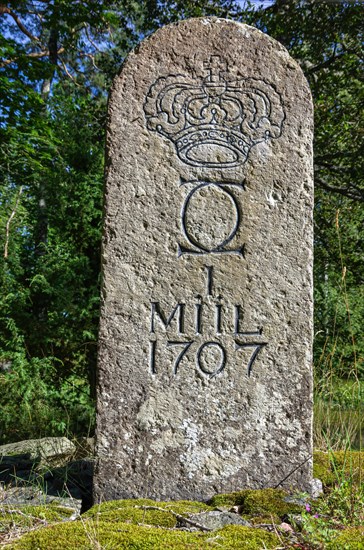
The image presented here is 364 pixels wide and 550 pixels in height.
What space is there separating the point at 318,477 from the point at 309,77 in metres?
5.47

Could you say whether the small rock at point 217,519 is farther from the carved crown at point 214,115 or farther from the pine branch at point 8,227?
the pine branch at point 8,227

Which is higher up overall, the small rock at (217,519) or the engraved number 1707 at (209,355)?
the engraved number 1707 at (209,355)

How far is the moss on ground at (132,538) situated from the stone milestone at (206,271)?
0.62 metres

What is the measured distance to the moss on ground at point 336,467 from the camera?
116 inches

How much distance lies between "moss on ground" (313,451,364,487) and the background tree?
94 cm

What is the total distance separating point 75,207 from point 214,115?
2.85 m

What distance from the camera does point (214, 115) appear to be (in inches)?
118

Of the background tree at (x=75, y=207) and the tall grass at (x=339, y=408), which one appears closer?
the tall grass at (x=339, y=408)

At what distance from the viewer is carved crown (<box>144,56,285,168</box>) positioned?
295 centimetres

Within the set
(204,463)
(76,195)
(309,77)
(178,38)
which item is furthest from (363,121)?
(204,463)

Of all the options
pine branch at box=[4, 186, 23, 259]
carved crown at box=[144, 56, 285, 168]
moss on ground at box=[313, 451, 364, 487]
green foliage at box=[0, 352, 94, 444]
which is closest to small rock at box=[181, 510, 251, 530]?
moss on ground at box=[313, 451, 364, 487]

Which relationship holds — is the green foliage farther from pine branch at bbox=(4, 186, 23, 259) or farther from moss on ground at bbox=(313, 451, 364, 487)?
moss on ground at bbox=(313, 451, 364, 487)

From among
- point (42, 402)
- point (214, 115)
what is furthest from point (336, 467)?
point (42, 402)

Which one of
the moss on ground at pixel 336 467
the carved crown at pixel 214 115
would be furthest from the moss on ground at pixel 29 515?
the carved crown at pixel 214 115
